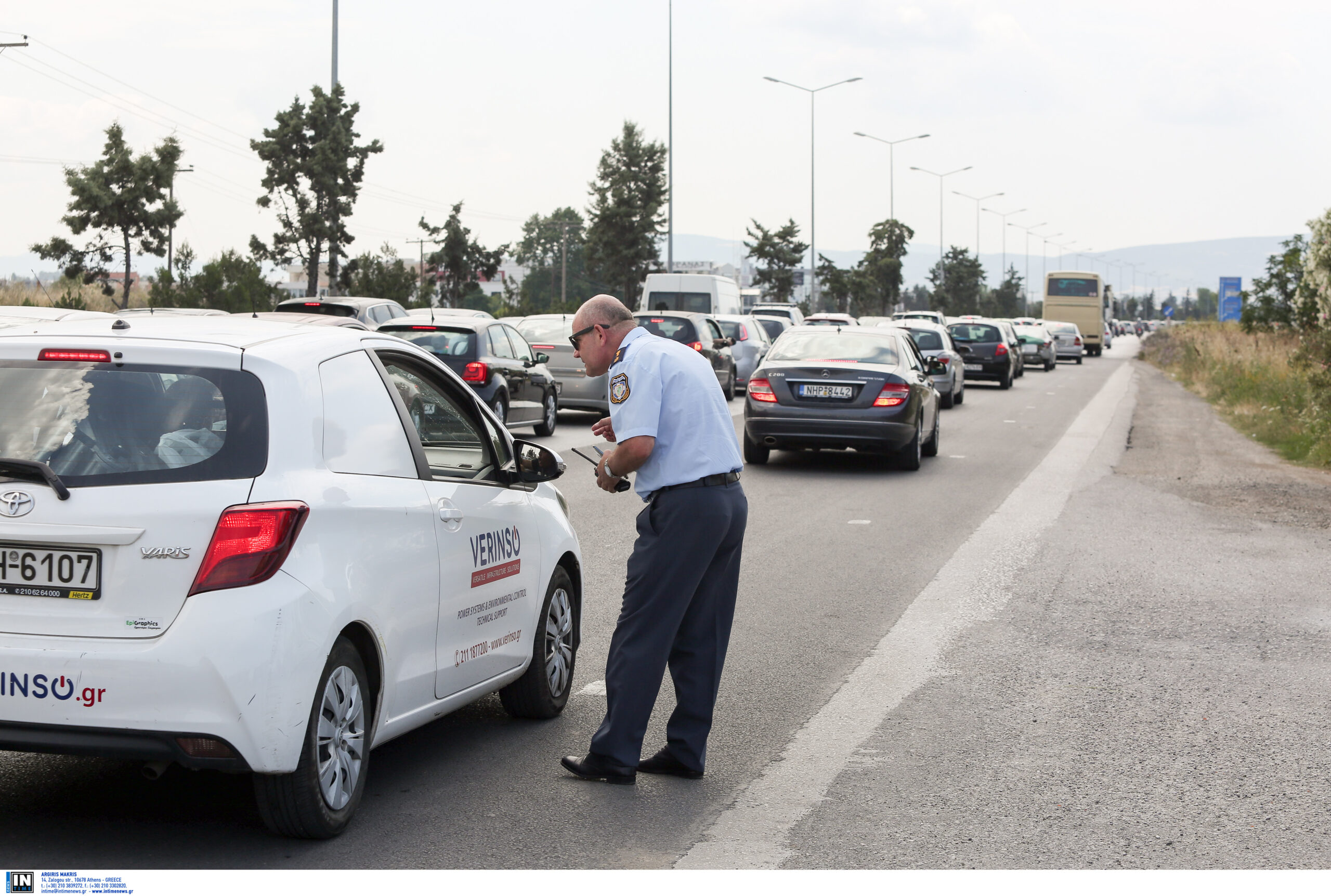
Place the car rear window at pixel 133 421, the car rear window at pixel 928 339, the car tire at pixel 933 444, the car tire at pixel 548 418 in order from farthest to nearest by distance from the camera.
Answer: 1. the car rear window at pixel 928 339
2. the car tire at pixel 548 418
3. the car tire at pixel 933 444
4. the car rear window at pixel 133 421

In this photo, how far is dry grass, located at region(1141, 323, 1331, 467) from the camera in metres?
19.6

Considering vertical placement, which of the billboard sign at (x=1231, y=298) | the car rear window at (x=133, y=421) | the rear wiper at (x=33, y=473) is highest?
the billboard sign at (x=1231, y=298)

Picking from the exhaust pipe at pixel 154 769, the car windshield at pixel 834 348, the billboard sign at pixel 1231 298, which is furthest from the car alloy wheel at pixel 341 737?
the billboard sign at pixel 1231 298

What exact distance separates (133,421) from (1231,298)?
6149 cm

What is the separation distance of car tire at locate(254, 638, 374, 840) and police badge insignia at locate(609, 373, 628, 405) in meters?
1.27

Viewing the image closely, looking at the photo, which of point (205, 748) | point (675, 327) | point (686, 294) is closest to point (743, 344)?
point (675, 327)

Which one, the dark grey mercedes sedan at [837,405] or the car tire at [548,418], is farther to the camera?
the car tire at [548,418]

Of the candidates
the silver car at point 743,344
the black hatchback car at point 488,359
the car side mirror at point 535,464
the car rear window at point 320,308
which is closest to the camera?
the car side mirror at point 535,464

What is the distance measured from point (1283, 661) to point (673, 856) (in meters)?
4.18

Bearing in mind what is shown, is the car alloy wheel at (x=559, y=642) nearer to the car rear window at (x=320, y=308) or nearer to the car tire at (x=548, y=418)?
the car tire at (x=548, y=418)

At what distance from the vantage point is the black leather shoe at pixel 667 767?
17.6 feet

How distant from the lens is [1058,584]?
949cm

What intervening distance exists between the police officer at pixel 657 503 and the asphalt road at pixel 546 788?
23 cm

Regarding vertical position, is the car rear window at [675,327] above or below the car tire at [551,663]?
above
